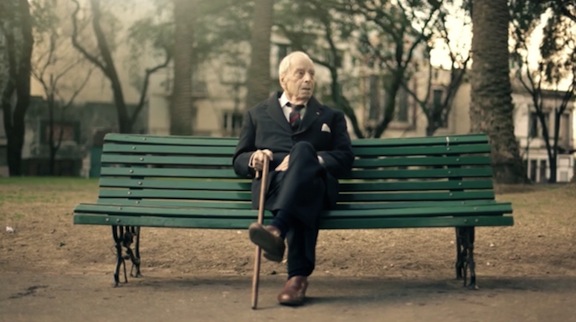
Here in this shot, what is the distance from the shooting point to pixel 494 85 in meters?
12.2

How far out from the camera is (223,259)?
6.89m

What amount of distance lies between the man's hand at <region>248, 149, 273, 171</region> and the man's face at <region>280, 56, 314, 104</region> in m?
0.49

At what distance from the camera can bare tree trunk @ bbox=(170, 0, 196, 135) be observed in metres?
17.2

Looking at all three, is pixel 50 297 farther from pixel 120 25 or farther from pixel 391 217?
pixel 120 25

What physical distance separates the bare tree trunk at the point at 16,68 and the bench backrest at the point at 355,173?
21911 mm

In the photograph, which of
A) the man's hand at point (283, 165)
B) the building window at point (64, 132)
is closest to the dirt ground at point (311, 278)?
the man's hand at point (283, 165)

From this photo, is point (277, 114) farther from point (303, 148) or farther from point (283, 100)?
point (303, 148)

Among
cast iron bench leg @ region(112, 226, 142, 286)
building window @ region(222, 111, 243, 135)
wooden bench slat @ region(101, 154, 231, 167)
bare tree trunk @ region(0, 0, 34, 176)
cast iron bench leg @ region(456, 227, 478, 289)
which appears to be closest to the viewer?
cast iron bench leg @ region(456, 227, 478, 289)

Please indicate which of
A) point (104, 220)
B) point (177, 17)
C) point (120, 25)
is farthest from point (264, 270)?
point (120, 25)

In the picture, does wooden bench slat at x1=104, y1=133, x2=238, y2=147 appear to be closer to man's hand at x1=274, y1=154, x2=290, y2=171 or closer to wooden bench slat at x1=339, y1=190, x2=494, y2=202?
man's hand at x1=274, y1=154, x2=290, y2=171

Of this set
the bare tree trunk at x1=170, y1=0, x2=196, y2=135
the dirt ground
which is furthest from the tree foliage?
the dirt ground

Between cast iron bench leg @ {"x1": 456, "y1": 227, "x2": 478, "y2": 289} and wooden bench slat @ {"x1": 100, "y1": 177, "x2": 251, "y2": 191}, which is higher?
wooden bench slat @ {"x1": 100, "y1": 177, "x2": 251, "y2": 191}

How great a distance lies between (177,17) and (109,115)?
2864 cm

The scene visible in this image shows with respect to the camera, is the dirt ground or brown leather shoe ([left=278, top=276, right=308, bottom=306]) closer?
the dirt ground
